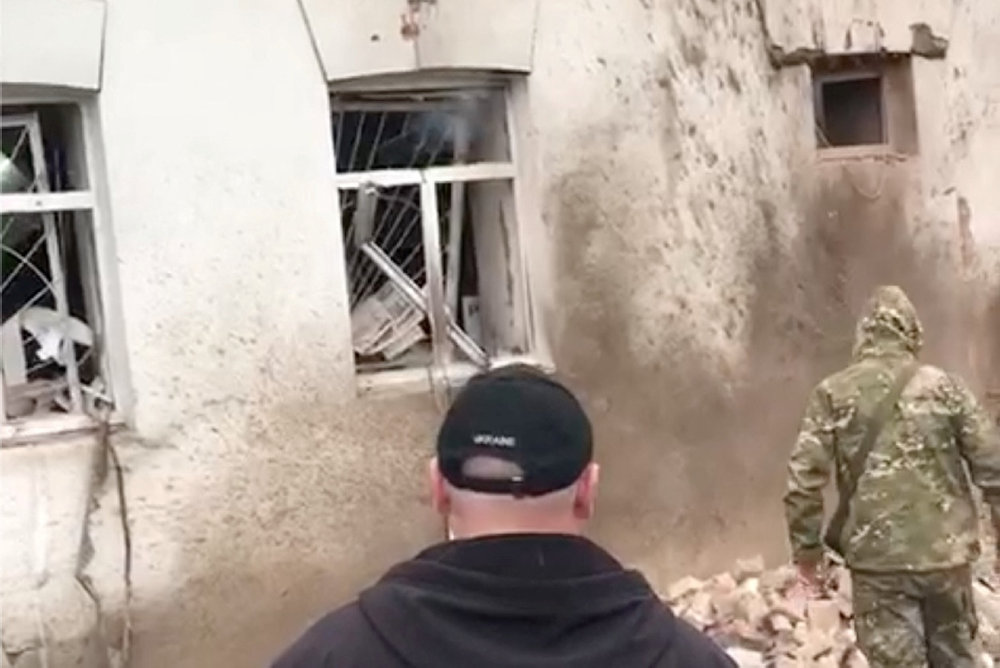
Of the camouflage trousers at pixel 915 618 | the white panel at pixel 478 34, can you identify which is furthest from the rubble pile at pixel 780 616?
the white panel at pixel 478 34

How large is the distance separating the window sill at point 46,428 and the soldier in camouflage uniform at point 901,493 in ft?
8.96

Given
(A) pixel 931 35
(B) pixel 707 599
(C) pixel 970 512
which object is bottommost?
(B) pixel 707 599

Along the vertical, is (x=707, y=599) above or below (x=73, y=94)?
below

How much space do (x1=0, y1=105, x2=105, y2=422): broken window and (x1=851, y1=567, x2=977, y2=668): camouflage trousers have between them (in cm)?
313

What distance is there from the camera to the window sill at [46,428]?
675cm

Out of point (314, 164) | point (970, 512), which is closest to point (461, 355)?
point (314, 164)

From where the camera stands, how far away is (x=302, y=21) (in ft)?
23.8

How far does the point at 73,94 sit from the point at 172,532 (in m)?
1.76

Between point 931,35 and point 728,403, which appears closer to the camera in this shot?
point 728,403

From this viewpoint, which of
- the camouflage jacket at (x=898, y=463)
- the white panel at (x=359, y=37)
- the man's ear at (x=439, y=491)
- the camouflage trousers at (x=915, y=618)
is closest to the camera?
the man's ear at (x=439, y=491)

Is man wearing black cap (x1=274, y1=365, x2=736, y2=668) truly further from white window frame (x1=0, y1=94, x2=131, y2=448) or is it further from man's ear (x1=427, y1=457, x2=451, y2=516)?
white window frame (x1=0, y1=94, x2=131, y2=448)

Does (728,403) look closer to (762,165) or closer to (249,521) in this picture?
(762,165)

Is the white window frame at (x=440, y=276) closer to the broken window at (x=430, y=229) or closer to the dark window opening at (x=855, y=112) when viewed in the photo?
the broken window at (x=430, y=229)

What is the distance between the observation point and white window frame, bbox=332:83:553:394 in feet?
25.2
